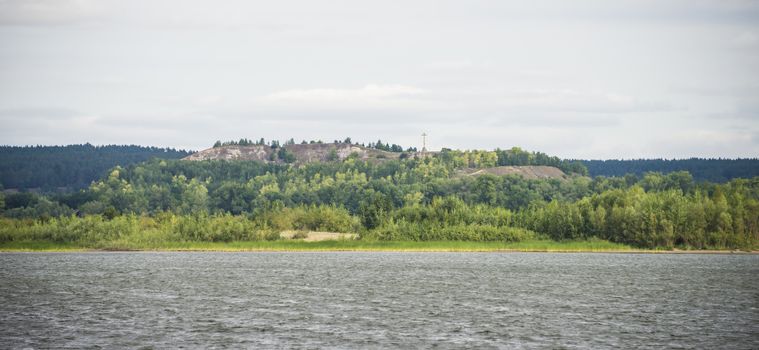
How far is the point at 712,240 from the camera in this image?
176m

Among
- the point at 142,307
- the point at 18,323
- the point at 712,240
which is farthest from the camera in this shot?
the point at 712,240

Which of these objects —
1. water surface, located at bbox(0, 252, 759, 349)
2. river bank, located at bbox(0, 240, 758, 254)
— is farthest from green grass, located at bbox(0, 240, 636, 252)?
water surface, located at bbox(0, 252, 759, 349)

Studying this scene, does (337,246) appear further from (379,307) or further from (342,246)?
(379,307)

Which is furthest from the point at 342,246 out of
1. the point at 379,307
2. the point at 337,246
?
the point at 379,307

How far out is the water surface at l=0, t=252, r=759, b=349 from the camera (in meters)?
61.2

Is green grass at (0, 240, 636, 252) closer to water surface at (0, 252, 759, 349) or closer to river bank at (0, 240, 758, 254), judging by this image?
river bank at (0, 240, 758, 254)

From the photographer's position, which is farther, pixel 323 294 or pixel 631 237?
pixel 631 237

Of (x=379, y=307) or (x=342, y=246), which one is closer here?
(x=379, y=307)

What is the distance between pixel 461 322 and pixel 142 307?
2914 centimetres

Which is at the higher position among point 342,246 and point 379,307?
point 342,246

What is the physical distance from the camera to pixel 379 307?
8138 centimetres

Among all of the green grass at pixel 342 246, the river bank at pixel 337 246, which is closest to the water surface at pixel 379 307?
the river bank at pixel 337 246

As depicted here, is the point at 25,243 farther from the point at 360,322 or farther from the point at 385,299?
the point at 360,322

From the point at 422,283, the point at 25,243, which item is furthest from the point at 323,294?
the point at 25,243
